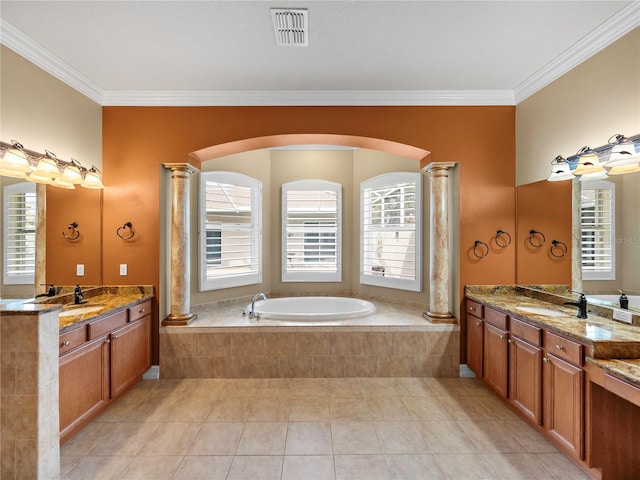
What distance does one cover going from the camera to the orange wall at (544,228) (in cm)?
288

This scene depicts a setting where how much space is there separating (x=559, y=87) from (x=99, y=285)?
16.0ft

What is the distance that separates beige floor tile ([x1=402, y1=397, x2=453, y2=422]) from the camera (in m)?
2.61

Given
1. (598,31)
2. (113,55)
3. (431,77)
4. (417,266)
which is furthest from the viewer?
(417,266)

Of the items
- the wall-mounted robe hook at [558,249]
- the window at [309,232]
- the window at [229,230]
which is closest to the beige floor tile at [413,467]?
the wall-mounted robe hook at [558,249]

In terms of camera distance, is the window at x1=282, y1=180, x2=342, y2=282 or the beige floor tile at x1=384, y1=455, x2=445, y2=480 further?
the window at x1=282, y1=180, x2=342, y2=282

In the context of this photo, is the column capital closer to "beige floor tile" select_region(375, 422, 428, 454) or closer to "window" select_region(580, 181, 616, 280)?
"beige floor tile" select_region(375, 422, 428, 454)

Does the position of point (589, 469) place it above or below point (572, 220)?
below

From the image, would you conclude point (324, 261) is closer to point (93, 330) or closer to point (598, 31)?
point (93, 330)

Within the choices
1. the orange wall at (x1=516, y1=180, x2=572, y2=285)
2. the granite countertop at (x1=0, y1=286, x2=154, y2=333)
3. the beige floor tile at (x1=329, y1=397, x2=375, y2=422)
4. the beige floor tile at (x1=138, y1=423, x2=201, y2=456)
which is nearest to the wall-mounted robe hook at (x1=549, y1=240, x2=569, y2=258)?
the orange wall at (x1=516, y1=180, x2=572, y2=285)

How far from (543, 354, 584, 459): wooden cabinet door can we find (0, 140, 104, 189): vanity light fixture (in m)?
4.08

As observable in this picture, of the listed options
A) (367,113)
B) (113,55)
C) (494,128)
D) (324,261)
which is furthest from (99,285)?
(494,128)

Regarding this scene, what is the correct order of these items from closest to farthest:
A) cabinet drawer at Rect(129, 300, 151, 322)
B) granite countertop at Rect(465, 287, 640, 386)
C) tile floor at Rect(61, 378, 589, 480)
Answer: granite countertop at Rect(465, 287, 640, 386)
tile floor at Rect(61, 378, 589, 480)
cabinet drawer at Rect(129, 300, 151, 322)

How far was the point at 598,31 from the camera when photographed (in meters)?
2.37

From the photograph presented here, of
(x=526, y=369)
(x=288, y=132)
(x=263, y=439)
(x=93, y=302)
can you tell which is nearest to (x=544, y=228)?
(x=526, y=369)
